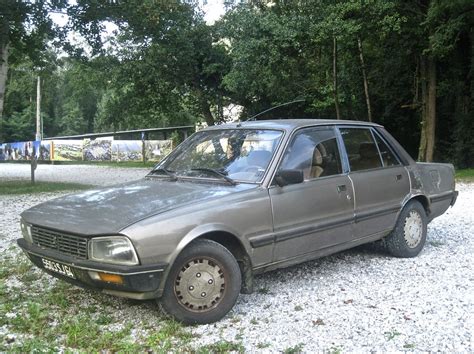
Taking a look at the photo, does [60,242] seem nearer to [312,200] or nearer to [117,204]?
[117,204]

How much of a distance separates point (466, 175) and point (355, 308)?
55.8ft

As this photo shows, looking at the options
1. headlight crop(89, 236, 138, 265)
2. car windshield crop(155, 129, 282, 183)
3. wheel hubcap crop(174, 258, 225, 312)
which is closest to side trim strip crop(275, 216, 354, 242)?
car windshield crop(155, 129, 282, 183)

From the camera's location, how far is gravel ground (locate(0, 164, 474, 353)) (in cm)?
370

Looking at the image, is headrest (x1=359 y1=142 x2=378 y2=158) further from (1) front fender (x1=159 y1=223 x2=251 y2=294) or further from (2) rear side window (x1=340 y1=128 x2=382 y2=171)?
(1) front fender (x1=159 y1=223 x2=251 y2=294)

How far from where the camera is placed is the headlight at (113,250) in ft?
11.9

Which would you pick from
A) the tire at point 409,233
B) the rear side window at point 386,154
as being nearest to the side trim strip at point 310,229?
the tire at point 409,233

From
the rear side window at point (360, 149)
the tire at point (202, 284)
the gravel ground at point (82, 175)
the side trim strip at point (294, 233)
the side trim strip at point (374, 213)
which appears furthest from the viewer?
the gravel ground at point (82, 175)

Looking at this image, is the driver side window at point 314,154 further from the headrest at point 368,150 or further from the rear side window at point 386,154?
Result: the rear side window at point 386,154

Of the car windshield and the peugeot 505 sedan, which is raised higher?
the car windshield

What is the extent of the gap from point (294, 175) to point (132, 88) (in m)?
25.1

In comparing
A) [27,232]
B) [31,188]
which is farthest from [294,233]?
[31,188]

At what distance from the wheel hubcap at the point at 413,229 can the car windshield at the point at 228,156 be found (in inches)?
87.1

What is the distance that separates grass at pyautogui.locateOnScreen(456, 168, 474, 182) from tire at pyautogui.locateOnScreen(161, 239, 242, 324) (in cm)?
1578

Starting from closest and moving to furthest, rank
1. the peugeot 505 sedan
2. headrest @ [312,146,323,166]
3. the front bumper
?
the front bumper → the peugeot 505 sedan → headrest @ [312,146,323,166]
